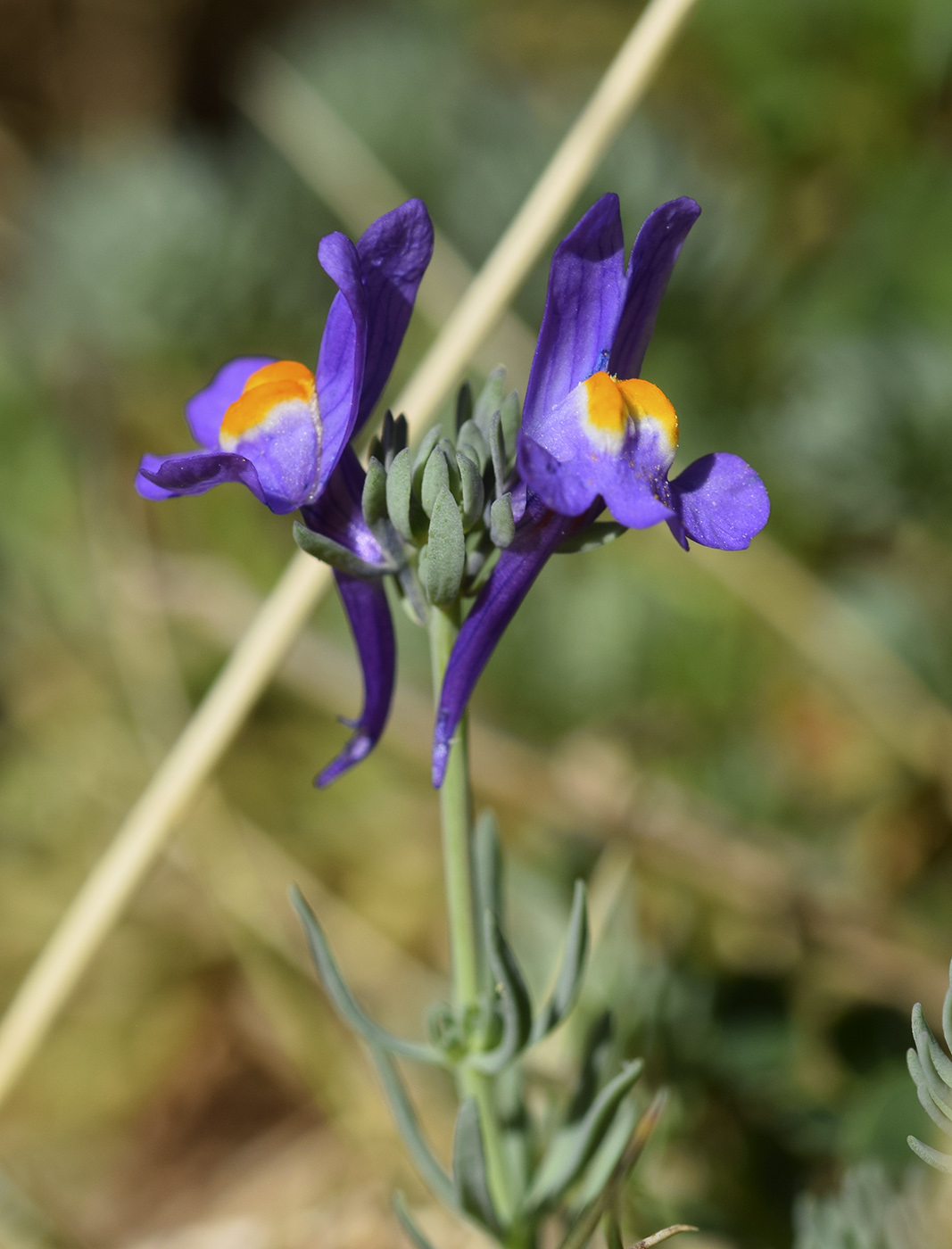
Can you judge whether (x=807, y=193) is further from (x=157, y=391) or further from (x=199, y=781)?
(x=199, y=781)

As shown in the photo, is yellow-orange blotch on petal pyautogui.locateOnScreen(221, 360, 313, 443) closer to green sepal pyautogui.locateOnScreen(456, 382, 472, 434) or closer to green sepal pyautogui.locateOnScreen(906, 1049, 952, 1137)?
green sepal pyautogui.locateOnScreen(456, 382, 472, 434)

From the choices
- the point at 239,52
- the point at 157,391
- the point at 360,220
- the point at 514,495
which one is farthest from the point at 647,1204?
the point at 239,52

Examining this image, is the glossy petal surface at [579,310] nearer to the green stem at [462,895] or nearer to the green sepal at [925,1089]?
the green stem at [462,895]

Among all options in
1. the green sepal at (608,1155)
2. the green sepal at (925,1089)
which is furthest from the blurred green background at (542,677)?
the green sepal at (925,1089)

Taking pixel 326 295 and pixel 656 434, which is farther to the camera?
pixel 326 295

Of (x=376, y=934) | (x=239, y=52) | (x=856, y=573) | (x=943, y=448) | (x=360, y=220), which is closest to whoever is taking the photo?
(x=376, y=934)

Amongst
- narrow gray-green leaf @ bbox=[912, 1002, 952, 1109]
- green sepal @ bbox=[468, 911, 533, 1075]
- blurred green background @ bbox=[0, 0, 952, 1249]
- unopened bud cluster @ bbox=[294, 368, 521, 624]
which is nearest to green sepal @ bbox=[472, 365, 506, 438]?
unopened bud cluster @ bbox=[294, 368, 521, 624]
